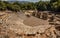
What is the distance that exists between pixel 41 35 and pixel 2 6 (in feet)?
83.9

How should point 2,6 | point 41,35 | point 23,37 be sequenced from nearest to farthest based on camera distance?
point 23,37 < point 41,35 < point 2,6

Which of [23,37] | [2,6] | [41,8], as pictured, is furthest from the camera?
[41,8]

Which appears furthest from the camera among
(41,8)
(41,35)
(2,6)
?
(41,8)

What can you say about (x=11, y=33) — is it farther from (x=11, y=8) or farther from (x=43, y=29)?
(x=11, y=8)

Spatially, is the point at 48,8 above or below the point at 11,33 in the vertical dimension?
below

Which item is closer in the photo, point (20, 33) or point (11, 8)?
point (20, 33)

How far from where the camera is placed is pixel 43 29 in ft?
38.5

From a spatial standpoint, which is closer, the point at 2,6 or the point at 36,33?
the point at 36,33

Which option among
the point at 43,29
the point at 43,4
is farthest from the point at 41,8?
the point at 43,29

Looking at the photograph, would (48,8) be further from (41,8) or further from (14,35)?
(14,35)

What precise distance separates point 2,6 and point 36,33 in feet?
83.8

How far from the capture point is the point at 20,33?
10.5 metres

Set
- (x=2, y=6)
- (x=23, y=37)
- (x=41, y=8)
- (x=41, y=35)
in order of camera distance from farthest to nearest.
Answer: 1. (x=41, y=8)
2. (x=2, y=6)
3. (x=41, y=35)
4. (x=23, y=37)

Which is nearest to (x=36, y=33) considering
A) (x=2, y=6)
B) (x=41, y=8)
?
(x=2, y=6)
